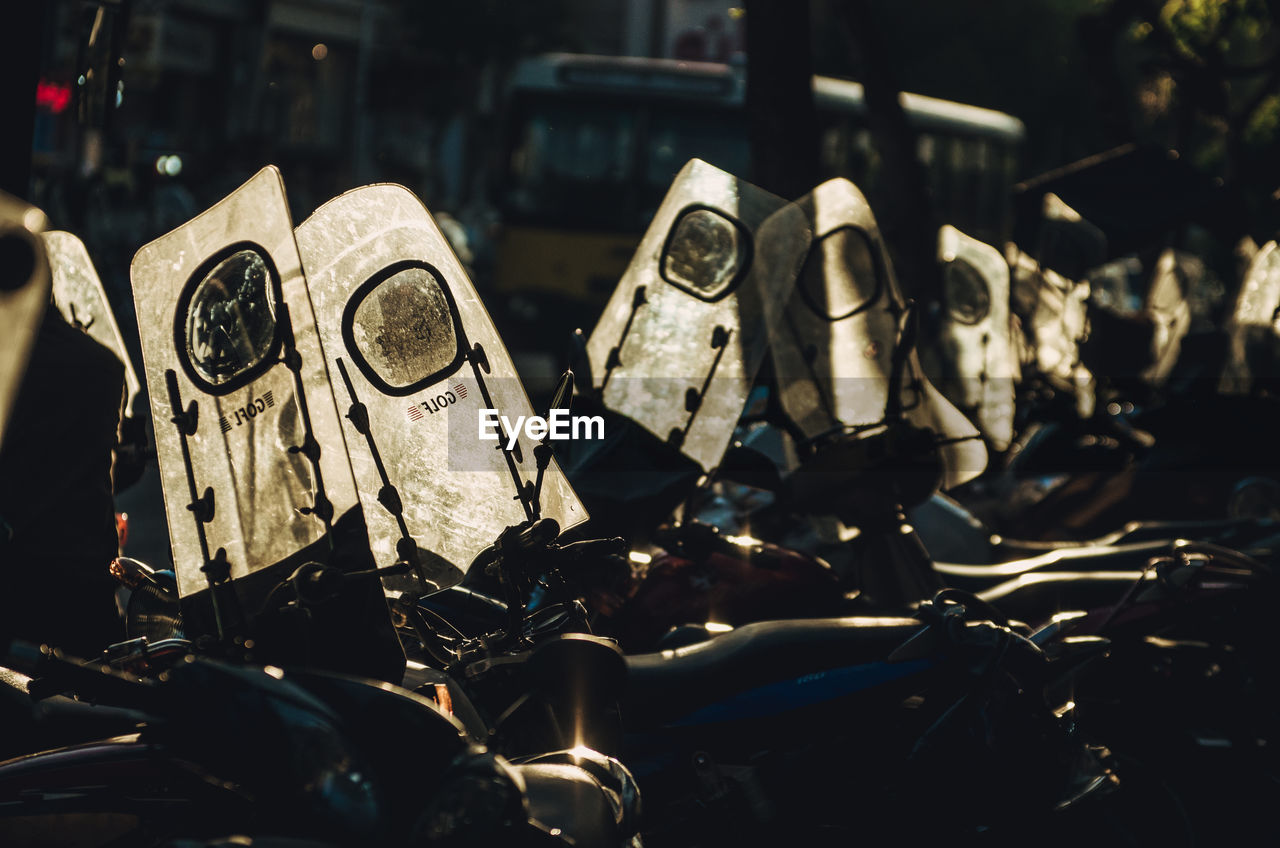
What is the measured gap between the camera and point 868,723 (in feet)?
10.2

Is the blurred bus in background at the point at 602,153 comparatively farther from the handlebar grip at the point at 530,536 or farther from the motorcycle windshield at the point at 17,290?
the motorcycle windshield at the point at 17,290

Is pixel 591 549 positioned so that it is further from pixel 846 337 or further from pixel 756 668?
pixel 846 337

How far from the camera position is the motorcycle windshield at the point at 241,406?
8.19ft

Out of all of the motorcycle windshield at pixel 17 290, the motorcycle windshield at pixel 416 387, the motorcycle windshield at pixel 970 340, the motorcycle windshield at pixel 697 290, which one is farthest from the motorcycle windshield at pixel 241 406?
the motorcycle windshield at pixel 970 340

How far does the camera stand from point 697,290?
423 cm

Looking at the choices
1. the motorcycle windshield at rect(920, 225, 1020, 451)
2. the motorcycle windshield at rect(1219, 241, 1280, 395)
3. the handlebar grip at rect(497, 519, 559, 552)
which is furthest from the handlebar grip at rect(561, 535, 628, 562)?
the motorcycle windshield at rect(1219, 241, 1280, 395)

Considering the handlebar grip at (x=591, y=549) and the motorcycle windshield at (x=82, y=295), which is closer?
the handlebar grip at (x=591, y=549)

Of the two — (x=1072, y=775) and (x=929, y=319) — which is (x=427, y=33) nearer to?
(x=929, y=319)

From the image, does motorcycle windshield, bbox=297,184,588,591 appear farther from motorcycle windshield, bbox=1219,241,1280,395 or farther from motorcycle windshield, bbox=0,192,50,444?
motorcycle windshield, bbox=1219,241,1280,395

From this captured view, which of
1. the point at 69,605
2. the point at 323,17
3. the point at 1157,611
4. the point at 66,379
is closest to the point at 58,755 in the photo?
→ the point at 69,605

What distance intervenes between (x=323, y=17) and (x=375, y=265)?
29951mm

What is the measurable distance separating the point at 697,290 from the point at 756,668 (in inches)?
58.4

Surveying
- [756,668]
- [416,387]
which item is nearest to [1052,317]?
[756,668]

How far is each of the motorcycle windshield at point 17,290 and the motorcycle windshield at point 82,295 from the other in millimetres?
2087
